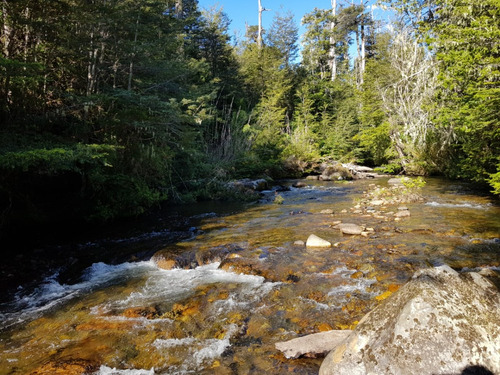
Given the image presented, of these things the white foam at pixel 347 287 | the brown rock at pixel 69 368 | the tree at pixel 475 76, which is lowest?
the brown rock at pixel 69 368

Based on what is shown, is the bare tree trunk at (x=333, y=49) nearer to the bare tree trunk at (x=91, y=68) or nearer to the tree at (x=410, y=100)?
the tree at (x=410, y=100)

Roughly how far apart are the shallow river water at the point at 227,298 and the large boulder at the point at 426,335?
1.60 ft

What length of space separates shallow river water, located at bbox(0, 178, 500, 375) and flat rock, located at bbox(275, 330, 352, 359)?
67 mm

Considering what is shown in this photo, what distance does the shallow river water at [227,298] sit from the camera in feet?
9.02

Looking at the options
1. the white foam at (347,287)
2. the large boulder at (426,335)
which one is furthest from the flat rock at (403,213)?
the large boulder at (426,335)

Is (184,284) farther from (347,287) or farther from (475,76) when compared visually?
(475,76)

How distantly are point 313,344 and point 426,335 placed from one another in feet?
3.03

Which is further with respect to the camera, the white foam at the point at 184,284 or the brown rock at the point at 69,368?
the white foam at the point at 184,284

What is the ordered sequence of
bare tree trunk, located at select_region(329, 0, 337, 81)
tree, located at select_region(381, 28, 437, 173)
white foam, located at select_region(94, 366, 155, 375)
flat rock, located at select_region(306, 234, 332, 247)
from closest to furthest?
white foam, located at select_region(94, 366, 155, 375) < flat rock, located at select_region(306, 234, 332, 247) < tree, located at select_region(381, 28, 437, 173) < bare tree trunk, located at select_region(329, 0, 337, 81)

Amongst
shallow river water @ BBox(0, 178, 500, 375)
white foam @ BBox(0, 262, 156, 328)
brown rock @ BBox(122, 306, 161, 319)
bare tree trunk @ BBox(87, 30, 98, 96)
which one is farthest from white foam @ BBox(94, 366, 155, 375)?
bare tree trunk @ BBox(87, 30, 98, 96)

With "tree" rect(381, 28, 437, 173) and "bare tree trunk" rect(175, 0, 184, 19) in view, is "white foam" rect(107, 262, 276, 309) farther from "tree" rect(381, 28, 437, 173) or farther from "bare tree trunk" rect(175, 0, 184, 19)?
"bare tree trunk" rect(175, 0, 184, 19)

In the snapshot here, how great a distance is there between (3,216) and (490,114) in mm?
10603

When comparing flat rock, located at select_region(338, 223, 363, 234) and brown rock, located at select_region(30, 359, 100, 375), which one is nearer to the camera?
brown rock, located at select_region(30, 359, 100, 375)

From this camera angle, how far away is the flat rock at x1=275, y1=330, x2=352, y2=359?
2.60 metres
